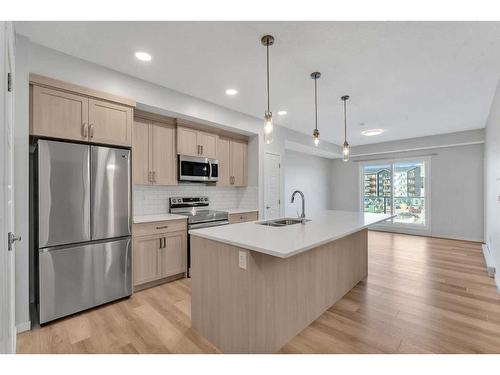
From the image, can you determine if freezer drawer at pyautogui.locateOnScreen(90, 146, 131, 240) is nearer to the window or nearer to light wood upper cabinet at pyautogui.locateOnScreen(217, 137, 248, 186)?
light wood upper cabinet at pyautogui.locateOnScreen(217, 137, 248, 186)

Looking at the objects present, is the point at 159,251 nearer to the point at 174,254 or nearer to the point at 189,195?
the point at 174,254

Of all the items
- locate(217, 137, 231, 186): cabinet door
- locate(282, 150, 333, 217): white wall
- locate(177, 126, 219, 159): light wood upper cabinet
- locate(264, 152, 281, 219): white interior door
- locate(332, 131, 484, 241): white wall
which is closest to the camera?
locate(177, 126, 219, 159): light wood upper cabinet

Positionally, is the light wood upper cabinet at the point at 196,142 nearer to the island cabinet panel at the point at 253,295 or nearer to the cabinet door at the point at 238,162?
the cabinet door at the point at 238,162

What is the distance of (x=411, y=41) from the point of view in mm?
2141

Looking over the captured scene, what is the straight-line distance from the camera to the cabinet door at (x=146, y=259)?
2.85 m

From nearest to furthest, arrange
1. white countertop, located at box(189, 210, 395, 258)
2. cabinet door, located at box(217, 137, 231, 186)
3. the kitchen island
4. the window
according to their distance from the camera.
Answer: white countertop, located at box(189, 210, 395, 258), the kitchen island, cabinet door, located at box(217, 137, 231, 186), the window

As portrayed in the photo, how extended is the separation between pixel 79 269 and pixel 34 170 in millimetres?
1009

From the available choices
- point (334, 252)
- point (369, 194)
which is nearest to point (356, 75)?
point (334, 252)

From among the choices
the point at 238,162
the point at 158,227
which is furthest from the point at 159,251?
the point at 238,162

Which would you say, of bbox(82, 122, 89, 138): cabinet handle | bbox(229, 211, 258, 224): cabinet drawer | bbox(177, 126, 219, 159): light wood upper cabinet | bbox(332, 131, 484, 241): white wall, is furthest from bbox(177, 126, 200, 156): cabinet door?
bbox(332, 131, 484, 241): white wall

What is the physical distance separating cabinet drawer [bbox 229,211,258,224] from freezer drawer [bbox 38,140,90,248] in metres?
2.02

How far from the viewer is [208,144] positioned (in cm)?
395

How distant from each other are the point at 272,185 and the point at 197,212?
163 cm

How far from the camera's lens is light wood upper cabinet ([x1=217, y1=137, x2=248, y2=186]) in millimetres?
4211
